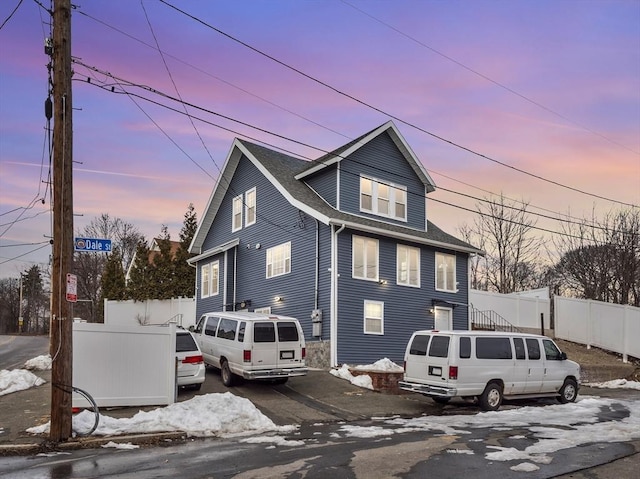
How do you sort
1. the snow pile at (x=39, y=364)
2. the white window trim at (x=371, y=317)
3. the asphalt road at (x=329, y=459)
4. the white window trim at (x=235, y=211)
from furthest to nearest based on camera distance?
the white window trim at (x=235, y=211) < the white window trim at (x=371, y=317) < the snow pile at (x=39, y=364) < the asphalt road at (x=329, y=459)

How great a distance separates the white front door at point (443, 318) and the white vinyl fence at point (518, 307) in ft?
13.1

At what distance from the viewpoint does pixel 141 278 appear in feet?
142

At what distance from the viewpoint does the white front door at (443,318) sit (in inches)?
1116

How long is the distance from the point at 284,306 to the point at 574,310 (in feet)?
55.2

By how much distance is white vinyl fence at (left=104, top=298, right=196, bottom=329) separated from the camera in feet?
132

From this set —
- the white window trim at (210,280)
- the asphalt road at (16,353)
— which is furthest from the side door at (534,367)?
the asphalt road at (16,353)

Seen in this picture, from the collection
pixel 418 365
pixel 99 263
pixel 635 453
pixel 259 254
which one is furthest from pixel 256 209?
pixel 99 263

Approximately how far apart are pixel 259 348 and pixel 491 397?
661 centimetres

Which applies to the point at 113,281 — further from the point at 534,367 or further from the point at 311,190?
the point at 534,367

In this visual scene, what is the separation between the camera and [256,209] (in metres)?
29.6

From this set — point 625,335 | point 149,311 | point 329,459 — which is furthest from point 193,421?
point 149,311

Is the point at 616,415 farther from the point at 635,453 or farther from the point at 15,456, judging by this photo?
the point at 15,456

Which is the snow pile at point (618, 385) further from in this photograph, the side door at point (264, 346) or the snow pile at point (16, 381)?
the snow pile at point (16, 381)

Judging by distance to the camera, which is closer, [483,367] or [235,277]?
[483,367]
